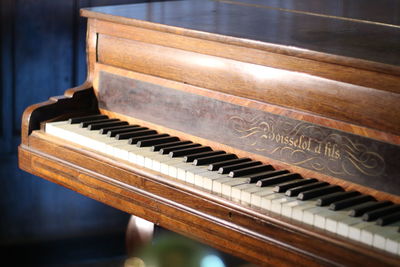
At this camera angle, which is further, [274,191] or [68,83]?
[68,83]

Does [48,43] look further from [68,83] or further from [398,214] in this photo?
[398,214]

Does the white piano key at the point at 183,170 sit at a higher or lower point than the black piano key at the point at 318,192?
lower

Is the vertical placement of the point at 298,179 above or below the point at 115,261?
above

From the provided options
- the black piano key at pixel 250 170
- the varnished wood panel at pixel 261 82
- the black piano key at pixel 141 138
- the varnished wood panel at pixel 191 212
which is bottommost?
the varnished wood panel at pixel 191 212

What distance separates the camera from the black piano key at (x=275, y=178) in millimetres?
2271

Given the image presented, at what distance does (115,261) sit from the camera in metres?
4.54

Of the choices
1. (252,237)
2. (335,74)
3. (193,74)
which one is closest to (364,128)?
(335,74)

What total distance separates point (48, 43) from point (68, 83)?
26 cm

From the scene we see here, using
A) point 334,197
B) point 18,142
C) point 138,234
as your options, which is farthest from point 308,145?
point 18,142

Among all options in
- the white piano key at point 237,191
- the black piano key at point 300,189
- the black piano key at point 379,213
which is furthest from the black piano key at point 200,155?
the black piano key at point 379,213

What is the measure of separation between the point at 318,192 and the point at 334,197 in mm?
68

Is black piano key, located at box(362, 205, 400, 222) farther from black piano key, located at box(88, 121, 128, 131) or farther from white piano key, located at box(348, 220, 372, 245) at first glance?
black piano key, located at box(88, 121, 128, 131)

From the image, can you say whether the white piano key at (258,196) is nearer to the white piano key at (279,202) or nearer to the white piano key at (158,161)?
the white piano key at (279,202)

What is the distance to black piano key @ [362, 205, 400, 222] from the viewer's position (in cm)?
199
